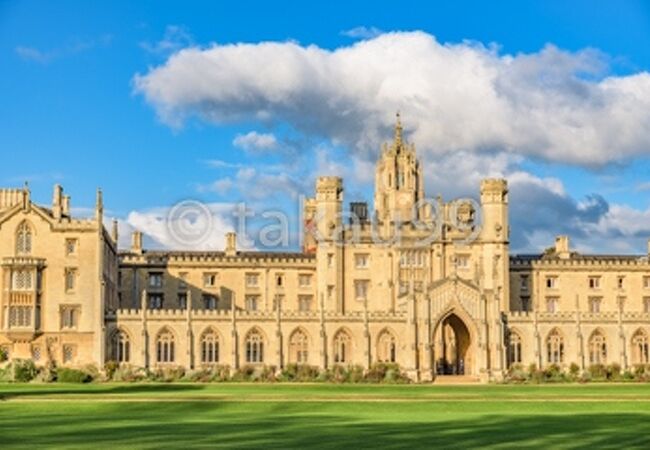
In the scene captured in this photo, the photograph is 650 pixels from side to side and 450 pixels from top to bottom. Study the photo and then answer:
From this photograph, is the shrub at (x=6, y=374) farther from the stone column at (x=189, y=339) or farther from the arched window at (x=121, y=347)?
the stone column at (x=189, y=339)

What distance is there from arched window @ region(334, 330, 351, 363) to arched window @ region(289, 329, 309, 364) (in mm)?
2198

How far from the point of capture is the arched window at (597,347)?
92062mm

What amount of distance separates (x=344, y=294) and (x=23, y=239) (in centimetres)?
2691

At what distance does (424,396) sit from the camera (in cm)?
5312

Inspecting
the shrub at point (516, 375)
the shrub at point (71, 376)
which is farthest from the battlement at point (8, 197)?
the shrub at point (516, 375)

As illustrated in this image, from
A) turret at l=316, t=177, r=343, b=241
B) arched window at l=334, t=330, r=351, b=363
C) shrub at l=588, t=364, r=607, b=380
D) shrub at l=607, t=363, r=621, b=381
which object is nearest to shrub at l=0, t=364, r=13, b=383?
arched window at l=334, t=330, r=351, b=363

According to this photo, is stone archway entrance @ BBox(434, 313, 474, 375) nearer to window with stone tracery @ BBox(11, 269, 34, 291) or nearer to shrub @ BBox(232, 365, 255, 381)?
shrub @ BBox(232, 365, 255, 381)

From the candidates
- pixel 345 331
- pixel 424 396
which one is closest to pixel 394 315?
pixel 345 331

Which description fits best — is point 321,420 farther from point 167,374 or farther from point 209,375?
point 167,374

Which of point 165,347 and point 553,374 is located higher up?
point 165,347

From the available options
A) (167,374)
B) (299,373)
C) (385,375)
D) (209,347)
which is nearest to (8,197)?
(209,347)

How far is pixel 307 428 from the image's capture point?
1359 inches

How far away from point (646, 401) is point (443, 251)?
50005 millimetres

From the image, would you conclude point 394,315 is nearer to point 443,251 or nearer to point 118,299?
point 443,251
